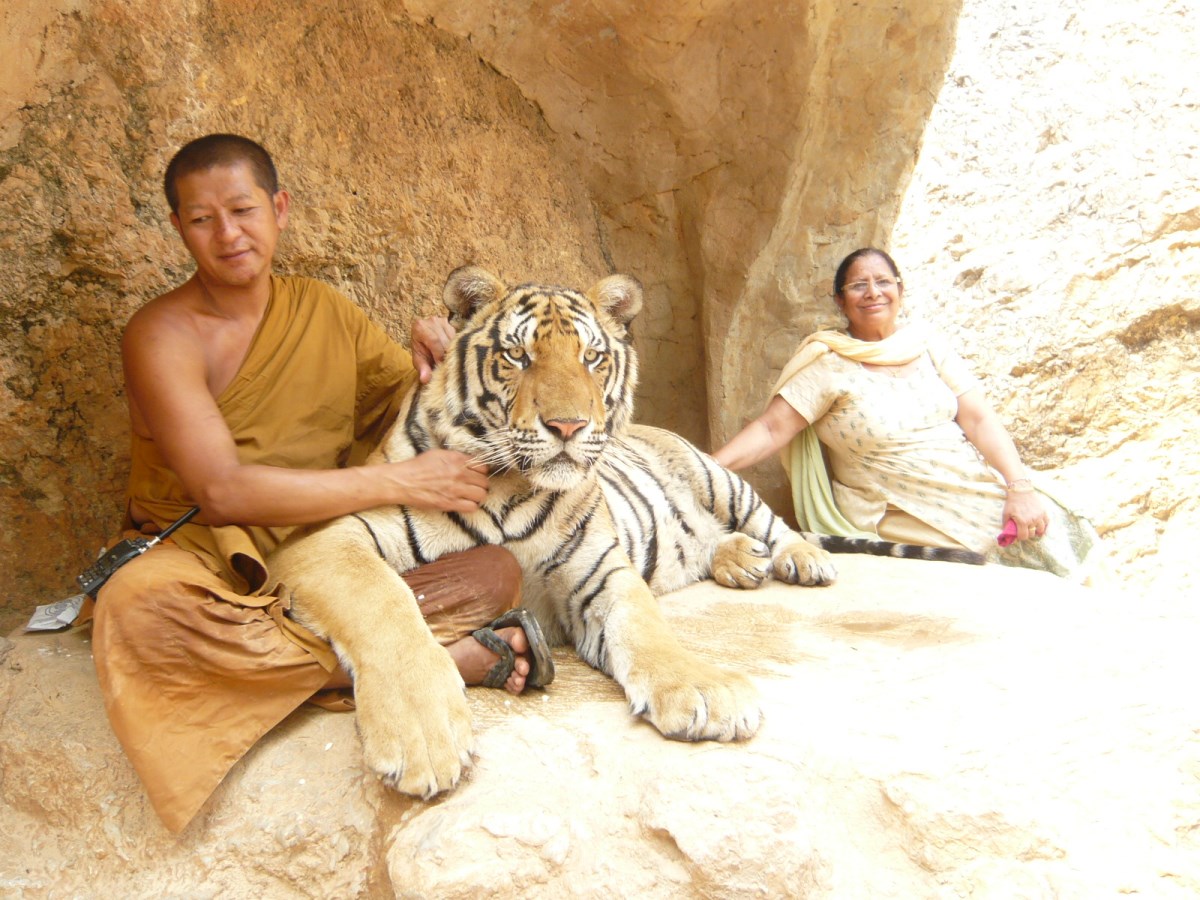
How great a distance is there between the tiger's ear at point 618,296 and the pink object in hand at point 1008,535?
176 cm

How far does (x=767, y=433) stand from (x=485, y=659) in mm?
1880

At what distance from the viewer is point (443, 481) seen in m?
2.17

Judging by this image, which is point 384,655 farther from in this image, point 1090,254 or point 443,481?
point 1090,254

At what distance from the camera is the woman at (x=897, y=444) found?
3512 millimetres

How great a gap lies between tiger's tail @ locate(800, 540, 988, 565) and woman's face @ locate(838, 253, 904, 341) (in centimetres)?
83

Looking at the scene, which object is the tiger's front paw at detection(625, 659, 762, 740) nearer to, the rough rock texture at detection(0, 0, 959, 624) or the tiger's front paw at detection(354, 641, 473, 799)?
the tiger's front paw at detection(354, 641, 473, 799)

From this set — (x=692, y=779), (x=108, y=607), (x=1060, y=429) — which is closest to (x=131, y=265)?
(x=108, y=607)

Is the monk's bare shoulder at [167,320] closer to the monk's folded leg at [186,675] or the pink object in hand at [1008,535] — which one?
the monk's folded leg at [186,675]

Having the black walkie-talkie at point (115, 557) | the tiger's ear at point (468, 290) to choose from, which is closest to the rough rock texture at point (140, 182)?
the black walkie-talkie at point (115, 557)

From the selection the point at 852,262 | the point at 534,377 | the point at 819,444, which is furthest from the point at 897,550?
the point at 534,377

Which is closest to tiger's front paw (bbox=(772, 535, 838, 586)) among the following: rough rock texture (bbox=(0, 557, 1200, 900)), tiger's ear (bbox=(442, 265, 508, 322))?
rough rock texture (bbox=(0, 557, 1200, 900))

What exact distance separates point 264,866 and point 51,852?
0.40 m

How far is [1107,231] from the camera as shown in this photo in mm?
4516

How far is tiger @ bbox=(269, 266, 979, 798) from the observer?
1688 mm
